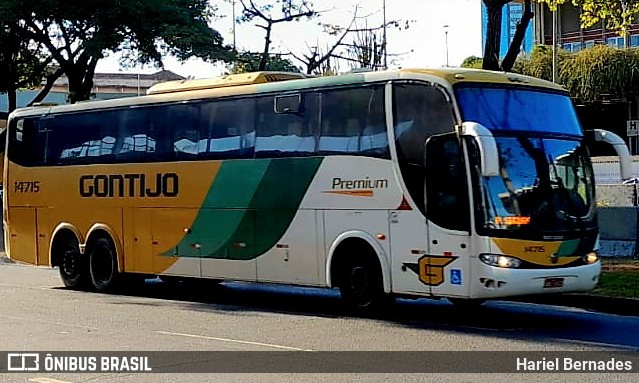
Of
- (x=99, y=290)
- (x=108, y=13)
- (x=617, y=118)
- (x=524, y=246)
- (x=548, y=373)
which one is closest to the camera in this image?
(x=548, y=373)

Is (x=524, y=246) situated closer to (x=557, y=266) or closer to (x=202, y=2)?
(x=557, y=266)

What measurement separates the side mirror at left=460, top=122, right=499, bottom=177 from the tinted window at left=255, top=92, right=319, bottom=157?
3.05m

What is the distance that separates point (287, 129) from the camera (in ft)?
53.2

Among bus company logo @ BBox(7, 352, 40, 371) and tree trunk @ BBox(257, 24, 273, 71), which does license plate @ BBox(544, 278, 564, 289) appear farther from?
tree trunk @ BBox(257, 24, 273, 71)

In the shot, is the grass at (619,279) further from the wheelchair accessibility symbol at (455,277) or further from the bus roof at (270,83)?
the bus roof at (270,83)

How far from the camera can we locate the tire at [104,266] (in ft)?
64.3

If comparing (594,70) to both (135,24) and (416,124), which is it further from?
(416,124)

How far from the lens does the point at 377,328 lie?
Answer: 13.9 meters

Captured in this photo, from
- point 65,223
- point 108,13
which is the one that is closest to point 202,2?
point 108,13

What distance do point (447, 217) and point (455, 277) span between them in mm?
763

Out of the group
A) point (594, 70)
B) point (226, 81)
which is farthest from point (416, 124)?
point (594, 70)

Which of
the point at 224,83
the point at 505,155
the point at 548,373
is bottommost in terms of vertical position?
the point at 548,373

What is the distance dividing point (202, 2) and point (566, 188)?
73.2 feet

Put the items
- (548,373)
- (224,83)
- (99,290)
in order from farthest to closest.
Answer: (99,290)
(224,83)
(548,373)
